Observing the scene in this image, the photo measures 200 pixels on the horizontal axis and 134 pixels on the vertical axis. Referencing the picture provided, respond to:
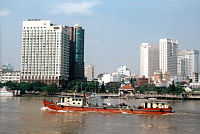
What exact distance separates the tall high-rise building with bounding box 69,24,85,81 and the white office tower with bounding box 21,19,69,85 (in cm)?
2112

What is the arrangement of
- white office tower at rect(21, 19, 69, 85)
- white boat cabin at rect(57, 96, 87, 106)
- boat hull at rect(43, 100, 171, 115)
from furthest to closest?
white office tower at rect(21, 19, 69, 85), white boat cabin at rect(57, 96, 87, 106), boat hull at rect(43, 100, 171, 115)

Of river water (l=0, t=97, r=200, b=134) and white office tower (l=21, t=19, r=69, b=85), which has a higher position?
white office tower (l=21, t=19, r=69, b=85)

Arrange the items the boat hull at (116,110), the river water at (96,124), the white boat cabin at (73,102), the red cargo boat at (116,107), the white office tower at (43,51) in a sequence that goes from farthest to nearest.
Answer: the white office tower at (43,51) < the white boat cabin at (73,102) < the red cargo boat at (116,107) < the boat hull at (116,110) < the river water at (96,124)

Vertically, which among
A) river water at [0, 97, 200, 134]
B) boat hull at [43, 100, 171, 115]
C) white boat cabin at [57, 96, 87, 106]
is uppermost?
white boat cabin at [57, 96, 87, 106]

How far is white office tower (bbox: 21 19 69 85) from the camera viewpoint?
158250 millimetres

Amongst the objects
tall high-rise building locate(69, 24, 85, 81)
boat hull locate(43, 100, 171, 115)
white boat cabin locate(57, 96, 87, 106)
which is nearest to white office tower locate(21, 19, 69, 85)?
tall high-rise building locate(69, 24, 85, 81)

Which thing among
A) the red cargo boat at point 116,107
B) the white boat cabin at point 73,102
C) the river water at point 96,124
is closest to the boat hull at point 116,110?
the red cargo boat at point 116,107

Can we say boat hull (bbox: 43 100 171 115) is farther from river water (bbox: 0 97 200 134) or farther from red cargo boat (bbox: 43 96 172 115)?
river water (bbox: 0 97 200 134)

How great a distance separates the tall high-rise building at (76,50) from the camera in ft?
595

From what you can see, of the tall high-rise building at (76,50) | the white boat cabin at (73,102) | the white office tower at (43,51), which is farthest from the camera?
the tall high-rise building at (76,50)

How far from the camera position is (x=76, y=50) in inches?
7160

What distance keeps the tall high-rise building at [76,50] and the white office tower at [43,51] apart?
69.3ft

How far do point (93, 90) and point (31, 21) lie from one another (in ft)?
160

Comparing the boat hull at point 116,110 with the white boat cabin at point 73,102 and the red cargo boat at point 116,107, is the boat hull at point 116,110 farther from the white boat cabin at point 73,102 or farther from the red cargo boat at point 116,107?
the white boat cabin at point 73,102
